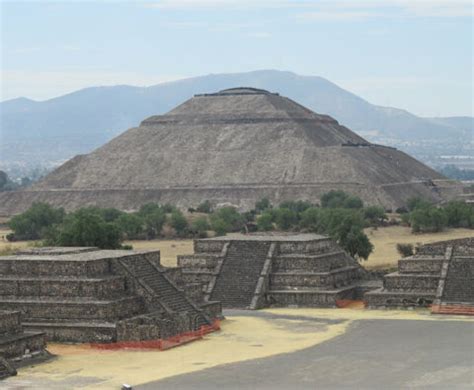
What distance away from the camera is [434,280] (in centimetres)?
5619

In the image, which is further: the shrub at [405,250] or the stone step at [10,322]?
the shrub at [405,250]

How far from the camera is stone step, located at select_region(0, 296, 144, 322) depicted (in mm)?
45969

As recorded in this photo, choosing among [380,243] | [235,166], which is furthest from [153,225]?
[235,166]

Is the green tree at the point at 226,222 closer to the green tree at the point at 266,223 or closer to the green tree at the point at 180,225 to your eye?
the green tree at the point at 180,225

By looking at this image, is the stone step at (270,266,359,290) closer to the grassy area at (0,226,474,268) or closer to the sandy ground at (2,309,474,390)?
the sandy ground at (2,309,474,390)

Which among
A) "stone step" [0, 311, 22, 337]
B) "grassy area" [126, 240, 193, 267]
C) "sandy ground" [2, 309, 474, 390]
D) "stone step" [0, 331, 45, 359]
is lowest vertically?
"sandy ground" [2, 309, 474, 390]

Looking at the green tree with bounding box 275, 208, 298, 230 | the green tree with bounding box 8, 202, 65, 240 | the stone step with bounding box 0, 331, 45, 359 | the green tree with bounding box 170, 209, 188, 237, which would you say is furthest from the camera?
the green tree with bounding box 8, 202, 65, 240

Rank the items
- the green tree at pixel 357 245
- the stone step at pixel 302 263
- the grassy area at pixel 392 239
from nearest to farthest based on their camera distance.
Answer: the stone step at pixel 302 263 → the green tree at pixel 357 245 → the grassy area at pixel 392 239

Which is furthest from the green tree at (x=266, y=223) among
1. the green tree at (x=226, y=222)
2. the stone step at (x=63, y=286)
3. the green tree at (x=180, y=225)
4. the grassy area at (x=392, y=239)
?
the stone step at (x=63, y=286)

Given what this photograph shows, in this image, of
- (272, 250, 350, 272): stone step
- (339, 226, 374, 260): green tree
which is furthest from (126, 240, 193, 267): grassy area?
(272, 250, 350, 272): stone step

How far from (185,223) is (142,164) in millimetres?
55282

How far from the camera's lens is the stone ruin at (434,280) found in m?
54.7

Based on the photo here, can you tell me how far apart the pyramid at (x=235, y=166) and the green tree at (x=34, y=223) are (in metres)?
31.4

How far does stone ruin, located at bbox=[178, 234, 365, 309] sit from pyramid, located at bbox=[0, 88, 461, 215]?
73.9 metres
